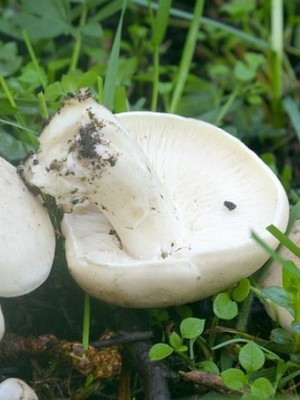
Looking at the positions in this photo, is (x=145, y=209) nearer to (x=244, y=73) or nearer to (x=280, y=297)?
(x=280, y=297)

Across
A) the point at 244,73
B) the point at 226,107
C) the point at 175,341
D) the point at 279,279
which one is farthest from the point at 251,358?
the point at 244,73

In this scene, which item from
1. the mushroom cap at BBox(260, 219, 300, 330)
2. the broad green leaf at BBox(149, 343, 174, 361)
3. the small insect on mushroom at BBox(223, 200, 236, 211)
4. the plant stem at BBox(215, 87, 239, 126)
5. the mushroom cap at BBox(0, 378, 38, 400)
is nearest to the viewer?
the mushroom cap at BBox(0, 378, 38, 400)

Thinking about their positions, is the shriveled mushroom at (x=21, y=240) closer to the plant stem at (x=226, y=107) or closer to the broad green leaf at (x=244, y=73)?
the plant stem at (x=226, y=107)

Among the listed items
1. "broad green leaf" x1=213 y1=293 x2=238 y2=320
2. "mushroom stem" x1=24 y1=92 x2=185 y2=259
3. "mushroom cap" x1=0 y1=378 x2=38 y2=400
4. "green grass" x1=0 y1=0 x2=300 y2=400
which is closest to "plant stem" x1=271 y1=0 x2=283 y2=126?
"green grass" x1=0 y1=0 x2=300 y2=400

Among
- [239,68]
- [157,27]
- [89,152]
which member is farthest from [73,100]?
[239,68]

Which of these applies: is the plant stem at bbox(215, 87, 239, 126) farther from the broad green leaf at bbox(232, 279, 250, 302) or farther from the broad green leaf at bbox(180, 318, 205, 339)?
the broad green leaf at bbox(180, 318, 205, 339)

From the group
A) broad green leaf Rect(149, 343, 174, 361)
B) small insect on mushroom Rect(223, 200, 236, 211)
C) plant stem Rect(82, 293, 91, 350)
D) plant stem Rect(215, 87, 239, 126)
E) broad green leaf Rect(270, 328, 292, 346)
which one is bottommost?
plant stem Rect(82, 293, 91, 350)

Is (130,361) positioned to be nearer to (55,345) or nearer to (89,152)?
(55,345)
